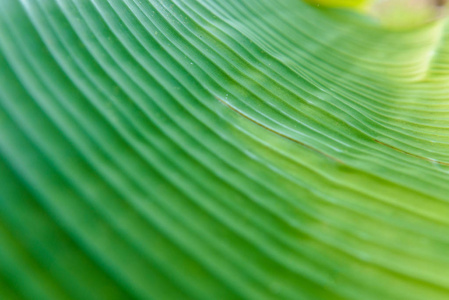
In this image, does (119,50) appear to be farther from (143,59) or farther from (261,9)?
(261,9)

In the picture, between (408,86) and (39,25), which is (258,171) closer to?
(39,25)

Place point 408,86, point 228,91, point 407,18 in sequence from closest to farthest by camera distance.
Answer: point 228,91 < point 408,86 < point 407,18

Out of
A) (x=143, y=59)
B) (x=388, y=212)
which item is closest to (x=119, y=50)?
(x=143, y=59)

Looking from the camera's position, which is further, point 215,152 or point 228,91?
point 228,91

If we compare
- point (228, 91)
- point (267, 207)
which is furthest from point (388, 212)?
point (228, 91)

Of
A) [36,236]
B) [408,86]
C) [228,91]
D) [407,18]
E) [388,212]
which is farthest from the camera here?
[407,18]

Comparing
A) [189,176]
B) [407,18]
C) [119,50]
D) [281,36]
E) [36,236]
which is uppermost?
[407,18]

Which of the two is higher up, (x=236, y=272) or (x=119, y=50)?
(x=119, y=50)
